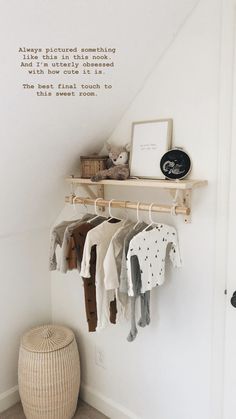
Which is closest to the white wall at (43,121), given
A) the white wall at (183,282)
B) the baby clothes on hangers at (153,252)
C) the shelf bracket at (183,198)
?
the white wall at (183,282)

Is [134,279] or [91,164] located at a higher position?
[91,164]

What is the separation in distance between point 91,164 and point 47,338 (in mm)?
1097

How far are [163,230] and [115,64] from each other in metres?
0.77

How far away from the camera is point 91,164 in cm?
184

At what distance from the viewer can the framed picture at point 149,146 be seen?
5.41ft

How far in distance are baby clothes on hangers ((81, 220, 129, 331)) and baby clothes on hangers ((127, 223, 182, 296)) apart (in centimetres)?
21

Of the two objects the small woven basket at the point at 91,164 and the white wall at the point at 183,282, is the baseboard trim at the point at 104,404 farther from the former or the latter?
the small woven basket at the point at 91,164

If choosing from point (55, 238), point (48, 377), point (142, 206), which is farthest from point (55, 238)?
point (48, 377)

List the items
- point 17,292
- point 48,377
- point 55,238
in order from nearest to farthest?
point 55,238
point 48,377
point 17,292

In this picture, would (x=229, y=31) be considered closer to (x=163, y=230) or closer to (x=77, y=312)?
(x=163, y=230)

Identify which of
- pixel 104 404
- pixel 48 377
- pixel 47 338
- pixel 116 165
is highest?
pixel 116 165

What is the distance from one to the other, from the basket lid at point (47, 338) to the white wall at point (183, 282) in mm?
234

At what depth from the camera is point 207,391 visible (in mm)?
1680

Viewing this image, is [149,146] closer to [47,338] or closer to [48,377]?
[47,338]
